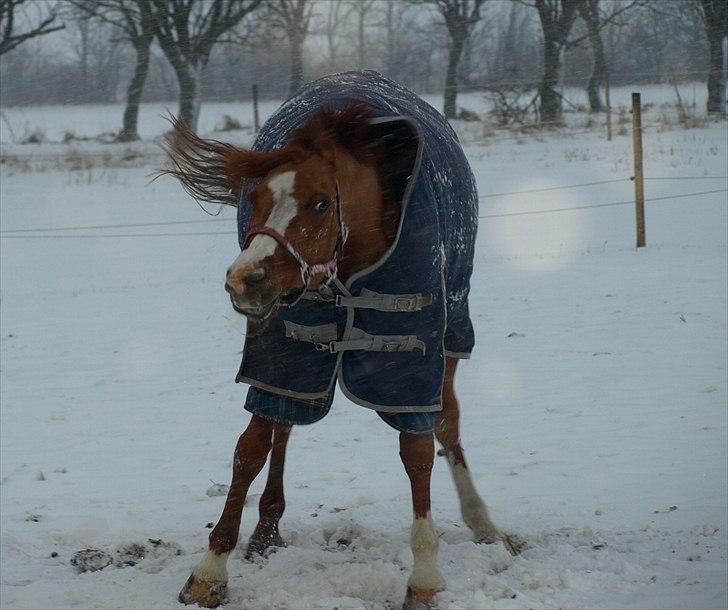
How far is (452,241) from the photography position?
3.27 meters

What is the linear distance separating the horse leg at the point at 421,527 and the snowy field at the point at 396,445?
3.0 inches

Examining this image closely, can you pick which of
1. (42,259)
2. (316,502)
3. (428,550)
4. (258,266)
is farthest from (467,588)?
(42,259)

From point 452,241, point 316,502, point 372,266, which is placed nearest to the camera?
point 372,266

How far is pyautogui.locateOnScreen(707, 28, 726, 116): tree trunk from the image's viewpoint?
22.9 m

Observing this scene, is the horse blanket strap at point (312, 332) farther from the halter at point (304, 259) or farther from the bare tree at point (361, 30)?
the bare tree at point (361, 30)

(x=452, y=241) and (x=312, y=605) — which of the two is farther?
(x=452, y=241)

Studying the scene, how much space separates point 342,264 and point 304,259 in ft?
1.16

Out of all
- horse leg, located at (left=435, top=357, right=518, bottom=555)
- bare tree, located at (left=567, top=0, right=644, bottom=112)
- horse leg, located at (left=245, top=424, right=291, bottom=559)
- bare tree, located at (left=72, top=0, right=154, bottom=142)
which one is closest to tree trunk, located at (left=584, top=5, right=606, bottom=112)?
bare tree, located at (left=567, top=0, right=644, bottom=112)

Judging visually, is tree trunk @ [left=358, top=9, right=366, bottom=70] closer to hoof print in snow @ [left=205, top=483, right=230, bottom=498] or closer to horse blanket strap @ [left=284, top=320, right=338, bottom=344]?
hoof print in snow @ [left=205, top=483, right=230, bottom=498]

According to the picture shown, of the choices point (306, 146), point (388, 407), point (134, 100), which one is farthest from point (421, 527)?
point (134, 100)

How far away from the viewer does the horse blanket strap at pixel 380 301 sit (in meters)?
2.89

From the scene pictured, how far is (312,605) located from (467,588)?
523mm

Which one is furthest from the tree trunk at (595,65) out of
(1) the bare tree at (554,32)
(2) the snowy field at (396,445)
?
(2) the snowy field at (396,445)

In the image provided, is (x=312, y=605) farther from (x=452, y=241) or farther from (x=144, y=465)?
(x=144, y=465)
